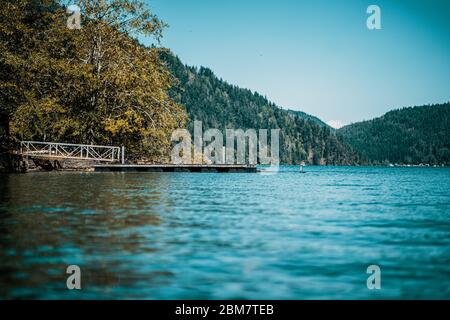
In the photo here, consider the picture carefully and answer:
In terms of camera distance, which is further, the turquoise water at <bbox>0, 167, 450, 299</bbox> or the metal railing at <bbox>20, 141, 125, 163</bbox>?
the metal railing at <bbox>20, 141, 125, 163</bbox>

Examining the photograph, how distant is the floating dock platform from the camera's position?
170 feet

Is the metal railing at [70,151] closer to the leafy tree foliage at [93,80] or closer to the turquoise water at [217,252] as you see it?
the leafy tree foliage at [93,80]

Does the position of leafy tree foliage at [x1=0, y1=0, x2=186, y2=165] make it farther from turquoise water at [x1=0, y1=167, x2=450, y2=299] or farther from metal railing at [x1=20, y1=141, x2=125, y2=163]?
turquoise water at [x1=0, y1=167, x2=450, y2=299]

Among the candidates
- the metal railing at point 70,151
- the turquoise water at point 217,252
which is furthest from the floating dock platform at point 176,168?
the turquoise water at point 217,252

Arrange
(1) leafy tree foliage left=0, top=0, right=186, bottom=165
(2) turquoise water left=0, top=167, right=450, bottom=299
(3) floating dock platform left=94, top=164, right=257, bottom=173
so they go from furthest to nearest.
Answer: (3) floating dock platform left=94, top=164, right=257, bottom=173, (1) leafy tree foliage left=0, top=0, right=186, bottom=165, (2) turquoise water left=0, top=167, right=450, bottom=299

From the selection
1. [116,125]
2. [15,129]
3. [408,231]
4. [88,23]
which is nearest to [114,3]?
[88,23]

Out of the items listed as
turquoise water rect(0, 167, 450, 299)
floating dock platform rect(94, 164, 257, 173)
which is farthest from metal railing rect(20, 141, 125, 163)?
turquoise water rect(0, 167, 450, 299)

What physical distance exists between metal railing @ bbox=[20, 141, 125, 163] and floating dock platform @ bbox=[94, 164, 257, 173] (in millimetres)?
1075

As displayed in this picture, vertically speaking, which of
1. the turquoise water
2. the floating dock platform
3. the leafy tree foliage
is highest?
the leafy tree foliage

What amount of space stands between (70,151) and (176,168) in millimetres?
12066

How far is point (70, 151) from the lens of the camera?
5253 centimetres

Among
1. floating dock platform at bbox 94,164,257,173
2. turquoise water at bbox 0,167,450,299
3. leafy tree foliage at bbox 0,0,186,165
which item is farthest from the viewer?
floating dock platform at bbox 94,164,257,173

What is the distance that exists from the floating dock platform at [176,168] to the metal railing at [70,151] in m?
1.08
